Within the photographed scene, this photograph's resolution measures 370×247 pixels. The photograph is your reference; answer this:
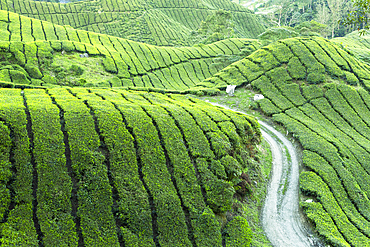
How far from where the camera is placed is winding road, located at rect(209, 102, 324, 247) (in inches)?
646

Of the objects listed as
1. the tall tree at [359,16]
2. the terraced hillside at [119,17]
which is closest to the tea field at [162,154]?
the tall tree at [359,16]

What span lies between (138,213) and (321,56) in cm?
3926

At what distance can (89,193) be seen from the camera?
13398mm

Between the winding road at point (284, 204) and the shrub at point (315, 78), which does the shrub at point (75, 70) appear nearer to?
the winding road at point (284, 204)

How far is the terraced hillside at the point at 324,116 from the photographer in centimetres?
1864

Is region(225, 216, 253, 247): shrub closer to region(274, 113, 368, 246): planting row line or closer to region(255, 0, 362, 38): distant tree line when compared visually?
region(274, 113, 368, 246): planting row line

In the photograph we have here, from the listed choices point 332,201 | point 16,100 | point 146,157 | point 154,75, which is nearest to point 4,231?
point 146,157

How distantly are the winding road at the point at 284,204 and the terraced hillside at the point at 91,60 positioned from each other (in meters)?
17.1

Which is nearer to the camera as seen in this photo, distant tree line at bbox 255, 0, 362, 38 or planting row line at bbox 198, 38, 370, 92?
planting row line at bbox 198, 38, 370, 92

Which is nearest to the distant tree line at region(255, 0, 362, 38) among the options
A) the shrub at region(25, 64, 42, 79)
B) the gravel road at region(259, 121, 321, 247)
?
the gravel road at region(259, 121, 321, 247)

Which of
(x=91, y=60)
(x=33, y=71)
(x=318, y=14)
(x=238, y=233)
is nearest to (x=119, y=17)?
(x=91, y=60)

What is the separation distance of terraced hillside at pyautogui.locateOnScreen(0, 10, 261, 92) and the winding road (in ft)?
56.1

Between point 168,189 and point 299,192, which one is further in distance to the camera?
point 299,192

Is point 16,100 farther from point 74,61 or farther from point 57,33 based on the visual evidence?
point 57,33
